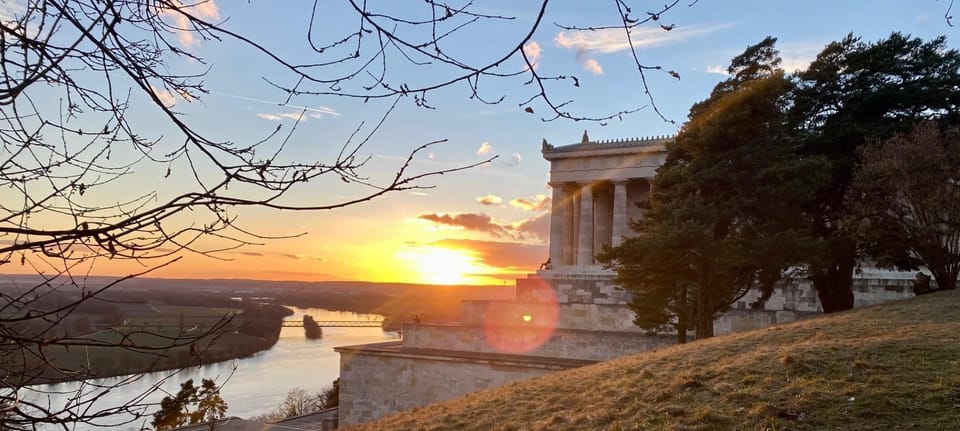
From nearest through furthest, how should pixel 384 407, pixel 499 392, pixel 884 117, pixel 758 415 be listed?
pixel 758 415
pixel 499 392
pixel 884 117
pixel 384 407

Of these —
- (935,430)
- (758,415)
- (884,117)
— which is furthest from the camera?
(884,117)

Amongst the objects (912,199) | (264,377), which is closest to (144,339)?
(912,199)

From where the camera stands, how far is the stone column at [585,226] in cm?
3219

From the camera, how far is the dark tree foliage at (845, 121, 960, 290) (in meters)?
15.1

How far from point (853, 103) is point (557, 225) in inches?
659

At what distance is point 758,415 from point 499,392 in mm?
5762

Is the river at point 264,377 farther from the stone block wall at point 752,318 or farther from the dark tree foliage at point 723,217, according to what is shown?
the stone block wall at point 752,318

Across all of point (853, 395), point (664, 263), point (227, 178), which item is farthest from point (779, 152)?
point (227, 178)

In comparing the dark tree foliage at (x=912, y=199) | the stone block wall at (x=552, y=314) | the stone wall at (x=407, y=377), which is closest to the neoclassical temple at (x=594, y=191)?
the stone block wall at (x=552, y=314)

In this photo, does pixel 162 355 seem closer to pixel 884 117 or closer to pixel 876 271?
pixel 884 117

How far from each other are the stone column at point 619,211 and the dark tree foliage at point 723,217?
42.1 ft

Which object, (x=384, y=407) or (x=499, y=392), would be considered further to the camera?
(x=384, y=407)

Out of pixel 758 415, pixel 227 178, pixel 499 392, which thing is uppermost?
pixel 227 178

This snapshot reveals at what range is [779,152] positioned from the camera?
1677 cm
